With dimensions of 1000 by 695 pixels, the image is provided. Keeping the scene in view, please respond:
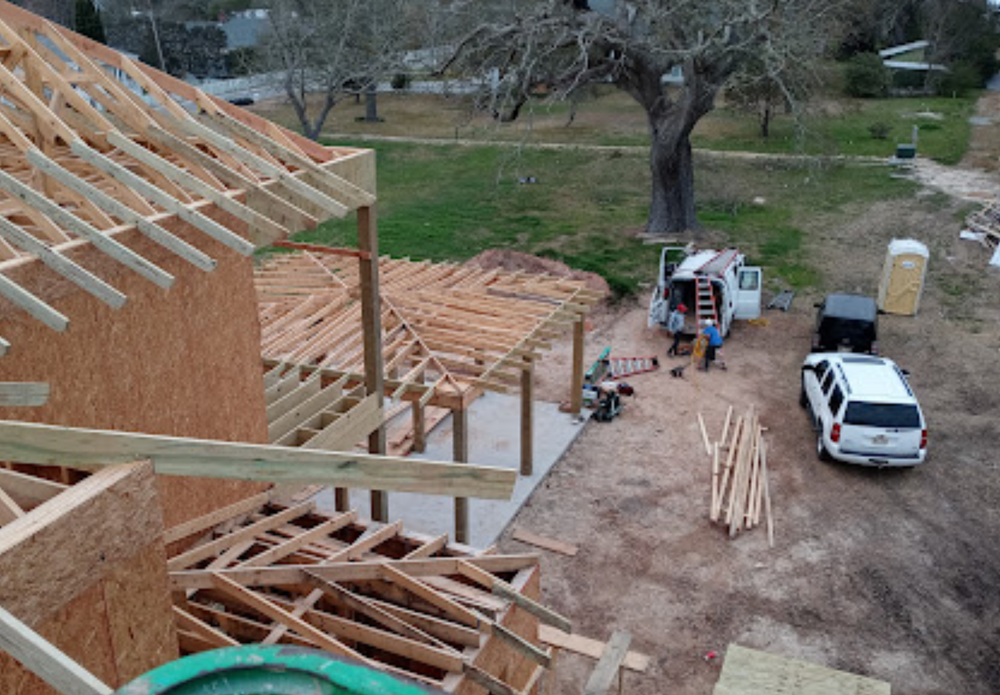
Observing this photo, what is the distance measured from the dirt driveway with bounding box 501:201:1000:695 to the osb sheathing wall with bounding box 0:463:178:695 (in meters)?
6.41

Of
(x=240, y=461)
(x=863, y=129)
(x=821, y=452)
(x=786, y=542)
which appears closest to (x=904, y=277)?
(x=821, y=452)

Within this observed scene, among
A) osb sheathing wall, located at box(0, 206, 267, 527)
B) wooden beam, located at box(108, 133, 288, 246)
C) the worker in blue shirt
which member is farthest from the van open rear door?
wooden beam, located at box(108, 133, 288, 246)

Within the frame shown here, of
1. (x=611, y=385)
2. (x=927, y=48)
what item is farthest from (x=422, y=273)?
(x=927, y=48)

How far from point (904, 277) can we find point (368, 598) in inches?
715

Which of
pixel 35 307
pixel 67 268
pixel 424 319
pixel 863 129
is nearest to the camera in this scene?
pixel 35 307

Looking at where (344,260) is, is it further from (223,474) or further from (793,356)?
(223,474)

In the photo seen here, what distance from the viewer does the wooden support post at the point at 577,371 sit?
1594 centimetres

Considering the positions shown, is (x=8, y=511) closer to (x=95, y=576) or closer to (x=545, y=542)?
(x=95, y=576)

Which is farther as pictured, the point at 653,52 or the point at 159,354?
the point at 653,52

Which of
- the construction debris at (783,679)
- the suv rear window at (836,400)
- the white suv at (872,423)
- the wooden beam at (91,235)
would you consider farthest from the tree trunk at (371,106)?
the wooden beam at (91,235)

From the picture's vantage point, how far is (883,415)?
46.9 feet

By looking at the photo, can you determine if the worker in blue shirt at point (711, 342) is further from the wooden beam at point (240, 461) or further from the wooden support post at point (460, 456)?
the wooden beam at point (240, 461)

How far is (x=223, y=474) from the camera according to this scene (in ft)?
13.1

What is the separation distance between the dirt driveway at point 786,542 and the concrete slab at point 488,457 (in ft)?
1.06
